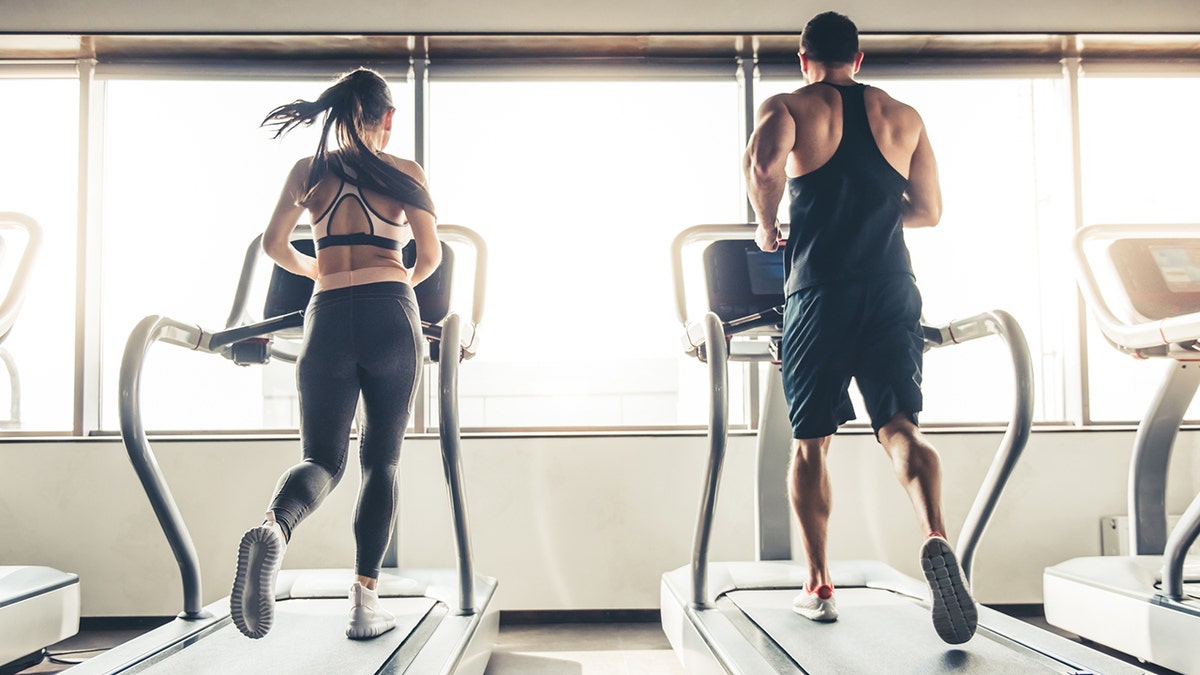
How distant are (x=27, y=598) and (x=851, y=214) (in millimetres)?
2731

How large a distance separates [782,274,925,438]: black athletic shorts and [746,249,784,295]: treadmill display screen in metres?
0.49

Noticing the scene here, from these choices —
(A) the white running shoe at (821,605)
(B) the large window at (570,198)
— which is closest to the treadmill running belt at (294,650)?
(A) the white running shoe at (821,605)

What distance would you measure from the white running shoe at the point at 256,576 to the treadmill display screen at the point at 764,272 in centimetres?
153

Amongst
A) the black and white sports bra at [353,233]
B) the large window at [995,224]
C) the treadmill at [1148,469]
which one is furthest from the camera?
the large window at [995,224]

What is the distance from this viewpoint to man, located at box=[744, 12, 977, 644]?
1.86 meters

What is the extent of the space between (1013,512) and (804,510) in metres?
1.67

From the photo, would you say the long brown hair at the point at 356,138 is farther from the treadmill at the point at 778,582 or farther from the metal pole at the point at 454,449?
the treadmill at the point at 778,582

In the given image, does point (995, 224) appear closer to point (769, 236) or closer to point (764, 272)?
point (764, 272)

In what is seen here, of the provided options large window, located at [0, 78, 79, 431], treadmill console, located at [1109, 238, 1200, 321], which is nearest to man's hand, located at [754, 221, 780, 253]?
treadmill console, located at [1109, 238, 1200, 321]

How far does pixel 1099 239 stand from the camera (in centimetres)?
258

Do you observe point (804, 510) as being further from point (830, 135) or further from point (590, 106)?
point (590, 106)

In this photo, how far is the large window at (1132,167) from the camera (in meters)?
3.40

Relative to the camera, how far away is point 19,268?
8.00 ft

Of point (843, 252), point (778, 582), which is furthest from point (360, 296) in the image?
point (778, 582)
